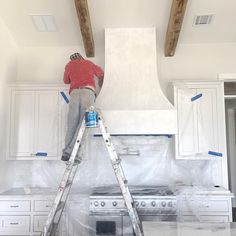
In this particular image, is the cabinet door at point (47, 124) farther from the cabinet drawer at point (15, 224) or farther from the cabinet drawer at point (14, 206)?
the cabinet drawer at point (15, 224)

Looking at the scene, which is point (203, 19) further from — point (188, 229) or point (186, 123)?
point (188, 229)

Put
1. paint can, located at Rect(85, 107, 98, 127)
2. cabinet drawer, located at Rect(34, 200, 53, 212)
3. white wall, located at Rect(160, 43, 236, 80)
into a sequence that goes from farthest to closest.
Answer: white wall, located at Rect(160, 43, 236, 80) → cabinet drawer, located at Rect(34, 200, 53, 212) → paint can, located at Rect(85, 107, 98, 127)

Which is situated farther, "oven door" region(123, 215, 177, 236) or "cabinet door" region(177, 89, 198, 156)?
"cabinet door" region(177, 89, 198, 156)

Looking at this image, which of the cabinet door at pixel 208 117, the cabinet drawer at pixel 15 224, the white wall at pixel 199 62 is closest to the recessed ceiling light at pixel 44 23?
the white wall at pixel 199 62

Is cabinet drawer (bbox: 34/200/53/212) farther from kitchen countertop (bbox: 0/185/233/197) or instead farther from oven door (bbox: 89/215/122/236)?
oven door (bbox: 89/215/122/236)

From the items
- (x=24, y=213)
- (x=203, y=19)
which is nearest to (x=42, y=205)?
(x=24, y=213)

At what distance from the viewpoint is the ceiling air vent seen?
128 inches

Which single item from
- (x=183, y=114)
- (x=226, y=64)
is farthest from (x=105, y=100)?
(x=226, y=64)

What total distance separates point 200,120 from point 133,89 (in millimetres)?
920

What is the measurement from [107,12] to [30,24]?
964 mm

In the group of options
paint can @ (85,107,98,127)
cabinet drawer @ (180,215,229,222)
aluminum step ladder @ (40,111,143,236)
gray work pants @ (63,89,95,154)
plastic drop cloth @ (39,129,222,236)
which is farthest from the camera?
cabinet drawer @ (180,215,229,222)

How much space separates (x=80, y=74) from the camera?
→ 10.1 ft

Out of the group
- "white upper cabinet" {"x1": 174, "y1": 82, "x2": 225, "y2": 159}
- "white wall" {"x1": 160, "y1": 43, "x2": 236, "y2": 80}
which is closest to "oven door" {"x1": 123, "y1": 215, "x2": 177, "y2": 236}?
"white upper cabinet" {"x1": 174, "y1": 82, "x2": 225, "y2": 159}

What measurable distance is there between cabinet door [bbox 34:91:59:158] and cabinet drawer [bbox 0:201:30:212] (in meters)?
0.59
